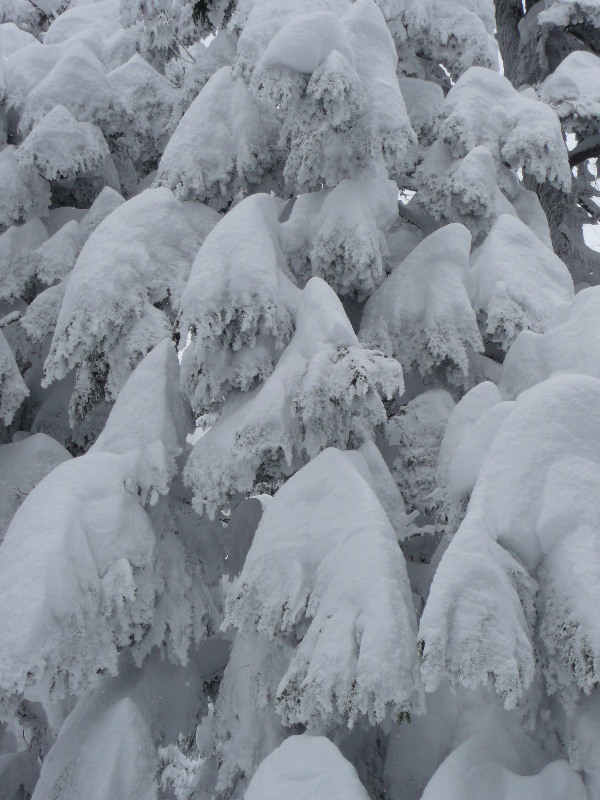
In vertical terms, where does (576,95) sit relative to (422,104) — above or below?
below

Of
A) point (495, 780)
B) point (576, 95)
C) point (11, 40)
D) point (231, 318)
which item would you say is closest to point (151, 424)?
point (231, 318)

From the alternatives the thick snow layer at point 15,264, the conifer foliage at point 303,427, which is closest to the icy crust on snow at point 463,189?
the conifer foliage at point 303,427

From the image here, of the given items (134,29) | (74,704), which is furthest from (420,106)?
(74,704)

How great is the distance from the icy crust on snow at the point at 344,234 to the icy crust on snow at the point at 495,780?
2769mm

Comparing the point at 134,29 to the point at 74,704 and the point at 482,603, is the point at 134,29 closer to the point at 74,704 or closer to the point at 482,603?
the point at 74,704

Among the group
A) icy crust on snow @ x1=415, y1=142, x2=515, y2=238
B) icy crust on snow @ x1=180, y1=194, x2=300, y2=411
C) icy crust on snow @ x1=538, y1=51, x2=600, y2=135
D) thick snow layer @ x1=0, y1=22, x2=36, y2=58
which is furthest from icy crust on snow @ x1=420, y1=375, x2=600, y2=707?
thick snow layer @ x1=0, y1=22, x2=36, y2=58

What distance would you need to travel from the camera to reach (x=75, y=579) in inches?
141

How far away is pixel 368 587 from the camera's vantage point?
316 centimetres

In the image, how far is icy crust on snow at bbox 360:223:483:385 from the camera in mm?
4574

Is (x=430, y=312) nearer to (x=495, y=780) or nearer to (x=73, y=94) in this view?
(x=495, y=780)

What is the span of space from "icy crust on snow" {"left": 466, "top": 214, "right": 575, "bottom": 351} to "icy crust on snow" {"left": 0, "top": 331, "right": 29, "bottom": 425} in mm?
3045

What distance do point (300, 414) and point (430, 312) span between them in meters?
1.32

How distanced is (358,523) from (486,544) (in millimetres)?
704

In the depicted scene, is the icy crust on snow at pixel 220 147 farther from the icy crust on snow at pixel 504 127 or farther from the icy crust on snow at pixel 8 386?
the icy crust on snow at pixel 8 386
